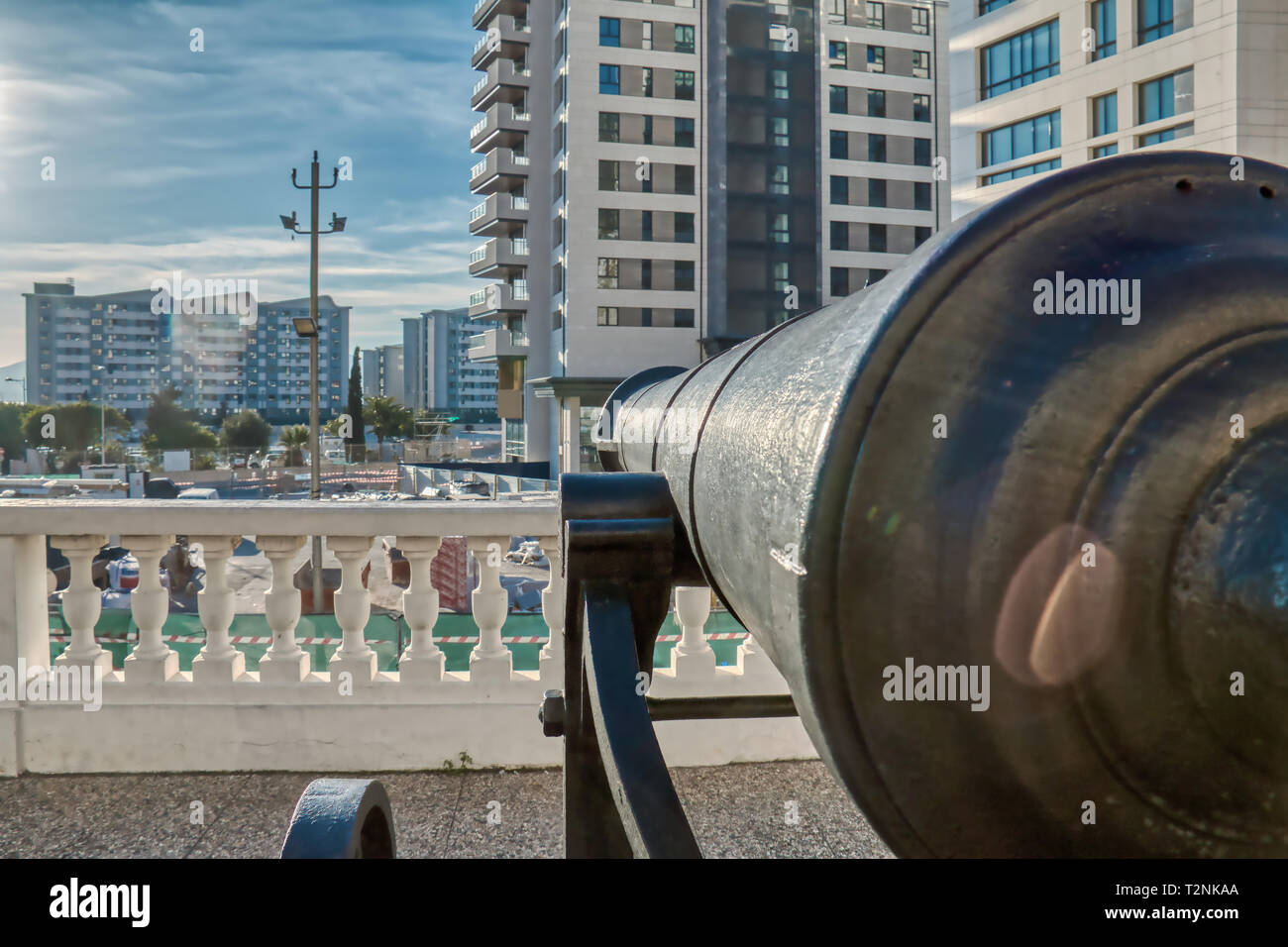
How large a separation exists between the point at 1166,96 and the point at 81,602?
3457 centimetres

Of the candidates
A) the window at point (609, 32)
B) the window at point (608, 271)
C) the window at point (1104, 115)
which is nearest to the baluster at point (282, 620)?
the window at point (1104, 115)

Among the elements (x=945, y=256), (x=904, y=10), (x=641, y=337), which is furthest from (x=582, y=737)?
(x=904, y=10)

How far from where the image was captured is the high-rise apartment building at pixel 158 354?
13950cm

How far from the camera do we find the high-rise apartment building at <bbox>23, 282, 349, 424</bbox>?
140 m

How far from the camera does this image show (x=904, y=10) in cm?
4675

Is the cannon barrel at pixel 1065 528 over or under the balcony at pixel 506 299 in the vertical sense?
under

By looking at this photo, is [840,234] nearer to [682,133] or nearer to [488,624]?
[682,133]

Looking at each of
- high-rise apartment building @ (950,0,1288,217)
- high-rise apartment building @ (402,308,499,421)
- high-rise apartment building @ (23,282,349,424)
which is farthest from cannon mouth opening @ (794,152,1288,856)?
high-rise apartment building @ (402,308,499,421)

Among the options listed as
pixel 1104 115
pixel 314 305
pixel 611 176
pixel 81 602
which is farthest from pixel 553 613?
pixel 611 176

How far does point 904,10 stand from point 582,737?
174 ft
